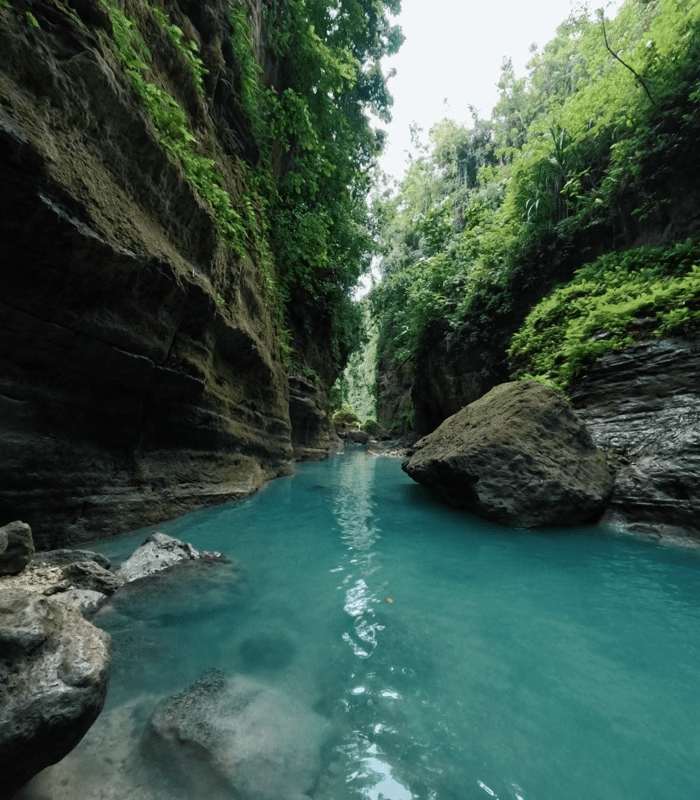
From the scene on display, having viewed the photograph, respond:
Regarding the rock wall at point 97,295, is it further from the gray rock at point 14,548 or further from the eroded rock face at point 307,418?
the eroded rock face at point 307,418

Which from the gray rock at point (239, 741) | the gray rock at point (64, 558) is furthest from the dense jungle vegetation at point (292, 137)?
the gray rock at point (239, 741)

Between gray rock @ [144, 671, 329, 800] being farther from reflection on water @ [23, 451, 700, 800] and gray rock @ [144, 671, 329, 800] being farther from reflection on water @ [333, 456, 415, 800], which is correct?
reflection on water @ [333, 456, 415, 800]

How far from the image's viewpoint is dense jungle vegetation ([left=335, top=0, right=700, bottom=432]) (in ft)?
21.9

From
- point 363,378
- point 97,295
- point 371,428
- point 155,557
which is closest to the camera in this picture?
point 155,557

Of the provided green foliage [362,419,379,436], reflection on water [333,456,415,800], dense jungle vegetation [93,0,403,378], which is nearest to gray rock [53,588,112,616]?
reflection on water [333,456,415,800]

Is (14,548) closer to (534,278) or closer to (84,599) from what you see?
(84,599)

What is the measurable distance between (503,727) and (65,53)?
6.25 metres

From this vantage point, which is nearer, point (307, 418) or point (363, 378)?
point (307, 418)

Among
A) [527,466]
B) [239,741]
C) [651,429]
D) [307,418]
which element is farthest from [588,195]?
[239,741]

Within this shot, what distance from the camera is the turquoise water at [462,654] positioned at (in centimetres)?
164

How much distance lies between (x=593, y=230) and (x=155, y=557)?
36.9 ft

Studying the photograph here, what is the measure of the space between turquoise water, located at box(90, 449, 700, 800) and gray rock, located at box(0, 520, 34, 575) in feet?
2.72

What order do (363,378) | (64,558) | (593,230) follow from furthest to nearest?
(363,378), (593,230), (64,558)

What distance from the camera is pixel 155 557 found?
11.8ft
